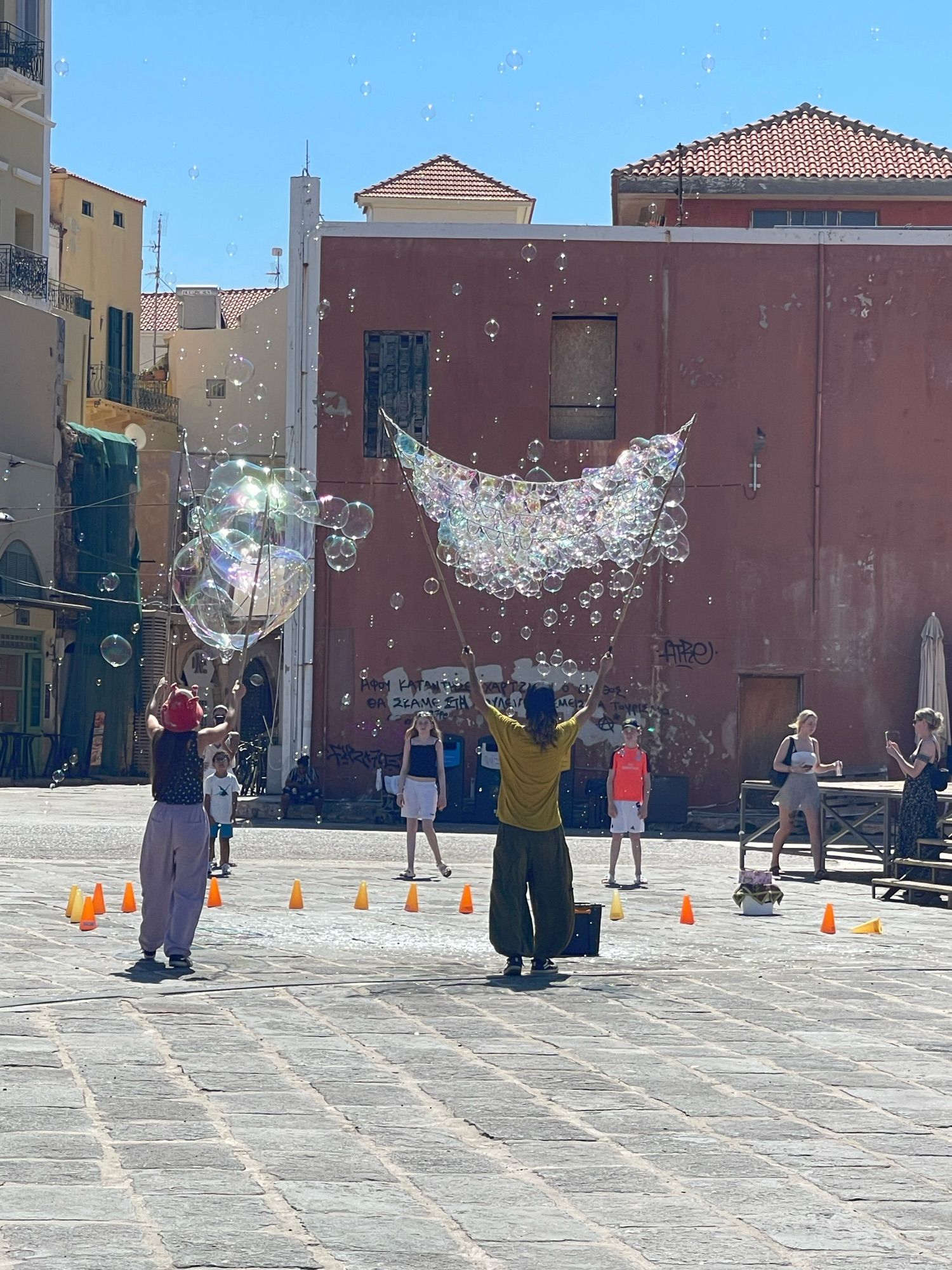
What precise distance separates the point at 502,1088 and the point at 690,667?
2001 cm

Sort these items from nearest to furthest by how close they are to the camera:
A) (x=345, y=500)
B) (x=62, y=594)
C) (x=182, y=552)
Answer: (x=182, y=552)
(x=345, y=500)
(x=62, y=594)

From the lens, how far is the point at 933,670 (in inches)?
1009

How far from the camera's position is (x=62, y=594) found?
3606cm

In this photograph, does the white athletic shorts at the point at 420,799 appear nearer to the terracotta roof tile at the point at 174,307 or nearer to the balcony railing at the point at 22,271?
the balcony railing at the point at 22,271

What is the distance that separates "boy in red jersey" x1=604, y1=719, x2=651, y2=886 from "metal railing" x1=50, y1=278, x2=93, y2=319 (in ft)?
103

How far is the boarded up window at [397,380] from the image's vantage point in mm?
26656

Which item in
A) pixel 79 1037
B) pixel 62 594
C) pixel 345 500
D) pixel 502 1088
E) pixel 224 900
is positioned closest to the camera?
pixel 502 1088

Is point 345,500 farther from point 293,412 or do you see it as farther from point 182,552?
point 182,552

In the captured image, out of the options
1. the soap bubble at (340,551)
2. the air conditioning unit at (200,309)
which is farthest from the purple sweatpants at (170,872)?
the air conditioning unit at (200,309)

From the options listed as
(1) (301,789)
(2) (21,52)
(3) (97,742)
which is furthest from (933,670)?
(2) (21,52)

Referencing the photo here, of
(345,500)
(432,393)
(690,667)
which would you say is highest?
(432,393)

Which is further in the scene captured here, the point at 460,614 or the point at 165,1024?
the point at 460,614

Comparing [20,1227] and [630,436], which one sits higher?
[630,436]

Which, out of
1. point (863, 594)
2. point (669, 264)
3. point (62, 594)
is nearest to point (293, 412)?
point (669, 264)
